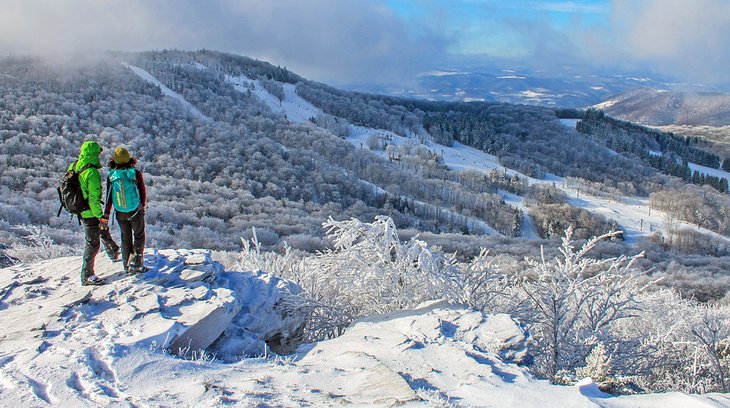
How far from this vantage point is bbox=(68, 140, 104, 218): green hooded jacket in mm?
6430

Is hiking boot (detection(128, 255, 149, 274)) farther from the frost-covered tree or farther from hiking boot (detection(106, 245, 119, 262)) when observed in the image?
the frost-covered tree

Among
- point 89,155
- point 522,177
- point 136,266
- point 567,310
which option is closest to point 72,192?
point 89,155

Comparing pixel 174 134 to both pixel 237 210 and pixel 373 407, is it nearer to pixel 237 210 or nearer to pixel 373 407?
pixel 237 210

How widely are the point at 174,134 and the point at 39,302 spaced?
63015 millimetres

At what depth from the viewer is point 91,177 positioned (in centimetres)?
643

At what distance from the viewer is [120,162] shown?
662 cm

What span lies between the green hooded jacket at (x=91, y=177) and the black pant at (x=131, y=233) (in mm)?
306

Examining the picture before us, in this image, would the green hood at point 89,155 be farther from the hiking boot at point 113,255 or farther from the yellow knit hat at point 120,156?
the hiking boot at point 113,255

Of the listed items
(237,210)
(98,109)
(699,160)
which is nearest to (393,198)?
(237,210)

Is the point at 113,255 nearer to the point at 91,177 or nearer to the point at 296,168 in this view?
the point at 91,177

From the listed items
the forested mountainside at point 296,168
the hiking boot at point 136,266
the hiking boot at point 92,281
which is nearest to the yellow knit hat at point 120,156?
the hiking boot at point 136,266

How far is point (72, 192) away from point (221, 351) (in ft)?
9.67

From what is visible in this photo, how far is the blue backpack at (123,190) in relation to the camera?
6613 mm

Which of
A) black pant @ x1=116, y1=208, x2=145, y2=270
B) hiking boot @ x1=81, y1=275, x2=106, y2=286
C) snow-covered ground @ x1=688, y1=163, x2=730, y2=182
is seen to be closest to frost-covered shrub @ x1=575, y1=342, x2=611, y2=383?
black pant @ x1=116, y1=208, x2=145, y2=270
